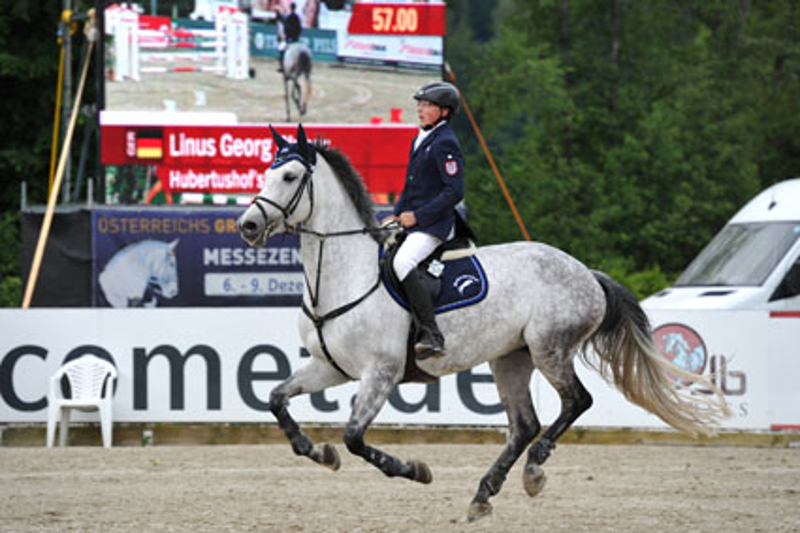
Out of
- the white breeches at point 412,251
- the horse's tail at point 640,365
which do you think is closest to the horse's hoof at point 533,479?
the horse's tail at point 640,365

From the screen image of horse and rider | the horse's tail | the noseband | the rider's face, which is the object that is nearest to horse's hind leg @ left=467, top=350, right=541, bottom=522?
the horse's tail

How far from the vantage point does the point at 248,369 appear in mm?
15125

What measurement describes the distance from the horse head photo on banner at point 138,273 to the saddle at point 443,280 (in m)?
10.6

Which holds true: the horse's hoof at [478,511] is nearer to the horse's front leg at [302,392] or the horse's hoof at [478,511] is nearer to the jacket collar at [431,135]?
the horse's front leg at [302,392]

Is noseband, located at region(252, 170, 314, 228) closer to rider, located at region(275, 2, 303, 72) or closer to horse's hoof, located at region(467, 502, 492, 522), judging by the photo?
horse's hoof, located at region(467, 502, 492, 522)

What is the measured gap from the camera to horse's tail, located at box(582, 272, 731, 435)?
32.3ft

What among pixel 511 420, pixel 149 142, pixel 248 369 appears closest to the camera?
pixel 511 420

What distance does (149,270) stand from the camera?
19.3 metres

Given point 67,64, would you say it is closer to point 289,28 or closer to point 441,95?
point 289,28

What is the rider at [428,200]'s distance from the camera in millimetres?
8789

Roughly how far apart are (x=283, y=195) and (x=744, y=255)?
1101 cm

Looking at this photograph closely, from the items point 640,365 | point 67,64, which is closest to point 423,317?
point 640,365

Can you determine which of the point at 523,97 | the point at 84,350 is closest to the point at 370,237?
the point at 84,350

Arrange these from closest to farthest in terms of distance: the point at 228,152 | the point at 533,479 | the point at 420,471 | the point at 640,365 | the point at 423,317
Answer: the point at 420,471 → the point at 423,317 → the point at 533,479 → the point at 640,365 → the point at 228,152
